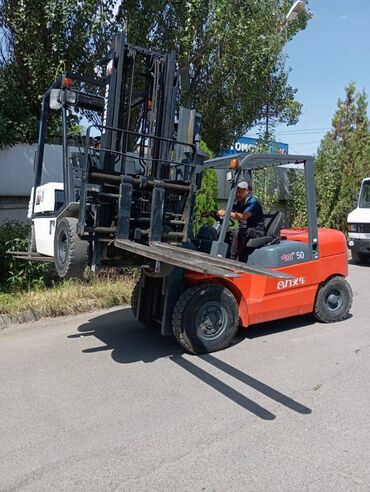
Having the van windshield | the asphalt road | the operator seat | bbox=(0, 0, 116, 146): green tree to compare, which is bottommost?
the asphalt road

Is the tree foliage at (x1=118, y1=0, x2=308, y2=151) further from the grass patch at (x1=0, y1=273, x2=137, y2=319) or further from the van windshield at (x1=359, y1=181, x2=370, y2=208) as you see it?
the grass patch at (x1=0, y1=273, x2=137, y2=319)

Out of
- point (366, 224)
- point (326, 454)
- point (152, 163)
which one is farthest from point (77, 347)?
point (366, 224)

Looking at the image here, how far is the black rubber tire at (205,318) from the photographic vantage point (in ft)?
18.0

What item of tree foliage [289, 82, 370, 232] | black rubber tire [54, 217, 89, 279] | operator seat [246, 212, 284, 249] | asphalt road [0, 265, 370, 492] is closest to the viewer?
asphalt road [0, 265, 370, 492]

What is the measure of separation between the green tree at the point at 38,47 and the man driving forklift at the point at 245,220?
15.6ft

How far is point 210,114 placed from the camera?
39.0 feet

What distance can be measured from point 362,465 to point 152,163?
3.82 m

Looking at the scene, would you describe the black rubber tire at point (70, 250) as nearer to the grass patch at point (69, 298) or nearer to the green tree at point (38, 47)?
the grass patch at point (69, 298)

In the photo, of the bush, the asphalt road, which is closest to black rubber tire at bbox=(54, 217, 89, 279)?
the asphalt road

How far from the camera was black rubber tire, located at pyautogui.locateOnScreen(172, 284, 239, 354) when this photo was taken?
18.0 ft

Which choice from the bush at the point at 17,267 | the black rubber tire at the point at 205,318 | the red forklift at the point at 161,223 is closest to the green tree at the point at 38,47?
the bush at the point at 17,267

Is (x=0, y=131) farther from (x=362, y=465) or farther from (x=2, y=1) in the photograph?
(x=362, y=465)

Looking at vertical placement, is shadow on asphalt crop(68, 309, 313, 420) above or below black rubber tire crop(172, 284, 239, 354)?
below

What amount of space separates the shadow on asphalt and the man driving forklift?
1.17 m
